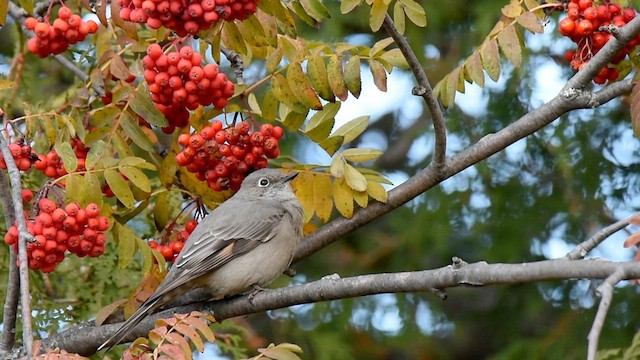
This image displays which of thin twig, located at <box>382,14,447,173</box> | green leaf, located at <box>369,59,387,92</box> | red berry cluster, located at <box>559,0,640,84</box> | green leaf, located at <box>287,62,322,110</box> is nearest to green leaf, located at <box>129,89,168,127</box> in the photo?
green leaf, located at <box>287,62,322,110</box>

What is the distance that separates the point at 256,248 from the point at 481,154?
1.46 meters

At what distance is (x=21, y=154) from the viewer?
4863 millimetres

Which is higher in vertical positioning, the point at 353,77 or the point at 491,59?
the point at 491,59

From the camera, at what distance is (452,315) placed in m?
8.62

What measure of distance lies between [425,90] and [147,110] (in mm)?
1336

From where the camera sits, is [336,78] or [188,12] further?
[336,78]

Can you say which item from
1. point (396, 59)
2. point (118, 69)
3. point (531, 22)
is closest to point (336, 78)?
point (396, 59)

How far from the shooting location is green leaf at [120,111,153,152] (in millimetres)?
5191

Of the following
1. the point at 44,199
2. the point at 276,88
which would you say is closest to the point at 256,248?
the point at 276,88

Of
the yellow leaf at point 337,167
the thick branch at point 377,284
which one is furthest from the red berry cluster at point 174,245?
the yellow leaf at point 337,167

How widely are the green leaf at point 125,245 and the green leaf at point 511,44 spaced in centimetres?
198

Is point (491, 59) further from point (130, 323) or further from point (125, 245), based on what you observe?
point (130, 323)

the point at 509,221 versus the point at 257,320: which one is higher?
the point at 509,221

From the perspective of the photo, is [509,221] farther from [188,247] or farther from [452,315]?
[188,247]
